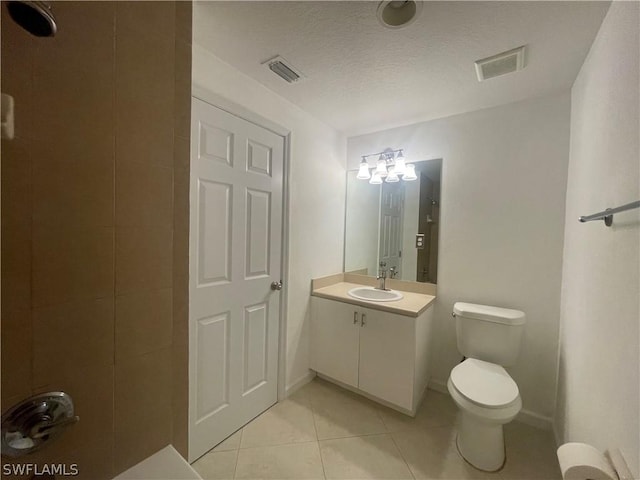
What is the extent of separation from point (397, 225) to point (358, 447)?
1.65 meters

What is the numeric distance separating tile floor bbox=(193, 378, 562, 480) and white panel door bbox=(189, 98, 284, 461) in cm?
15

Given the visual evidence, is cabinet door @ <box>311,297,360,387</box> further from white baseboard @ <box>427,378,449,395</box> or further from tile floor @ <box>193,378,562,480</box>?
white baseboard @ <box>427,378,449,395</box>

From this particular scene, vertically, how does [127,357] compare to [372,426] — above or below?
above

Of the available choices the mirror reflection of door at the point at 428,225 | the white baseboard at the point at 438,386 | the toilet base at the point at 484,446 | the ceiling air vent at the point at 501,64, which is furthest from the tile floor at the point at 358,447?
the ceiling air vent at the point at 501,64

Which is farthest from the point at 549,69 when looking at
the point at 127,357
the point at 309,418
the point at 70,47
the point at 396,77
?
the point at 309,418

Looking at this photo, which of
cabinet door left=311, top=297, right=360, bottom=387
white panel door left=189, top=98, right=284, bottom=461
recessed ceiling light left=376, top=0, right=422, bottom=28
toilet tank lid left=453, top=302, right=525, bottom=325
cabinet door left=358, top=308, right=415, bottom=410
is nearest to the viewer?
recessed ceiling light left=376, top=0, right=422, bottom=28

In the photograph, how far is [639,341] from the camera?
0.68 m

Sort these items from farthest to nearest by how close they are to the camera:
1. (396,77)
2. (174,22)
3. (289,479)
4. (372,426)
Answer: (372,426) → (396,77) → (289,479) → (174,22)

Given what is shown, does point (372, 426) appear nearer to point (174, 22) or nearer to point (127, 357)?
point (127, 357)

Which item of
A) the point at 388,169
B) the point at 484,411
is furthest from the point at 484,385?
the point at 388,169

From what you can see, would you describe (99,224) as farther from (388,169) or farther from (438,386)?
(438,386)

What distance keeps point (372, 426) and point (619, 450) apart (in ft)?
4.08

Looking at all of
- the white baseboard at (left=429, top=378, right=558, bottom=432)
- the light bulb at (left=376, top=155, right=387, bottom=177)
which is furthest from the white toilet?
the light bulb at (left=376, top=155, right=387, bottom=177)

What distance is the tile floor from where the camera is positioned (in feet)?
4.44
